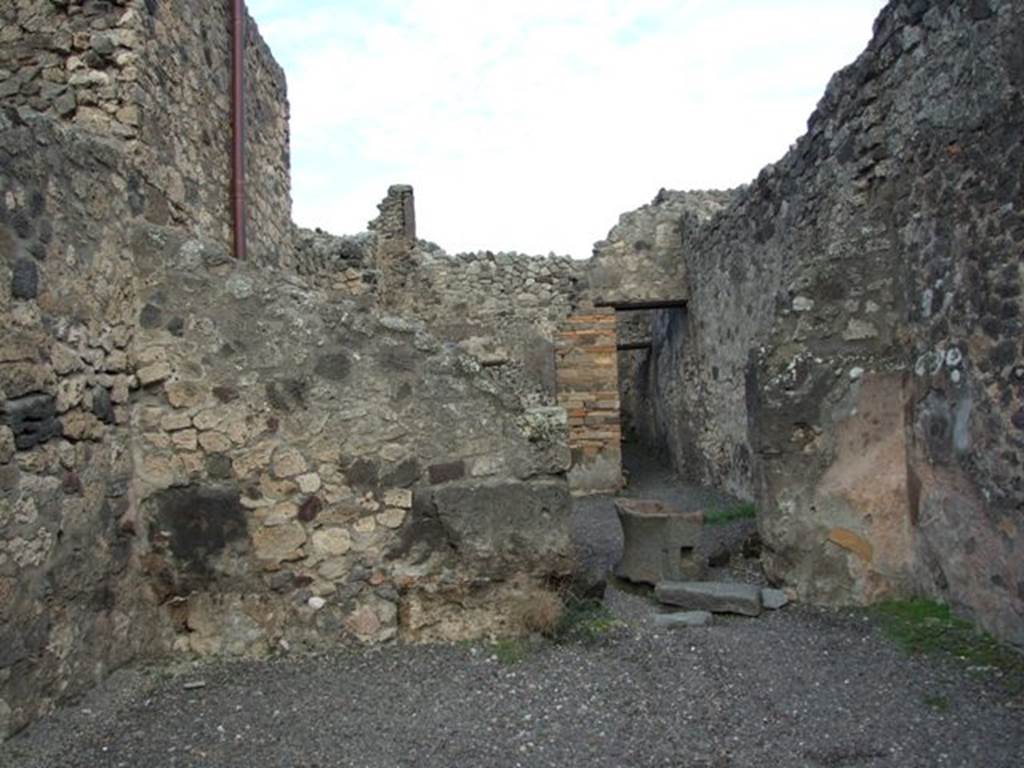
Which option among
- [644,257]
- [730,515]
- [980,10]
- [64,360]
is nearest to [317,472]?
[64,360]

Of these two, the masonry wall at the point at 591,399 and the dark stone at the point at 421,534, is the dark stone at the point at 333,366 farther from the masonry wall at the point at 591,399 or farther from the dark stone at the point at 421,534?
the masonry wall at the point at 591,399

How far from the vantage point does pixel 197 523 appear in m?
4.20

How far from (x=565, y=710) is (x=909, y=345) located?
2879 mm

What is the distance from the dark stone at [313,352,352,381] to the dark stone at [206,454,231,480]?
646mm

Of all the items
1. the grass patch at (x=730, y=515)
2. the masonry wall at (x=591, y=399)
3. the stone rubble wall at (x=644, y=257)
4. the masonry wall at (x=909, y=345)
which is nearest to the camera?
the masonry wall at (x=909, y=345)

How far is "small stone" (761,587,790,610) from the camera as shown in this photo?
4.92 metres

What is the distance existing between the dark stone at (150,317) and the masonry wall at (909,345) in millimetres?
3438

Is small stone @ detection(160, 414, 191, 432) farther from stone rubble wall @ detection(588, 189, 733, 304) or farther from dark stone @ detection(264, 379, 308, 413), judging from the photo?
stone rubble wall @ detection(588, 189, 733, 304)

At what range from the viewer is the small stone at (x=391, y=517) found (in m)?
4.34

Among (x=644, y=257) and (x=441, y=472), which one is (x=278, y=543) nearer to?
(x=441, y=472)

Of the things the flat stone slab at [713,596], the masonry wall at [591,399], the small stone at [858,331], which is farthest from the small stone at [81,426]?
the masonry wall at [591,399]

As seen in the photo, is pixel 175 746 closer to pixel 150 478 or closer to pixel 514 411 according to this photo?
pixel 150 478

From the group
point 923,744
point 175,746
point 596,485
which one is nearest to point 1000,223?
point 923,744

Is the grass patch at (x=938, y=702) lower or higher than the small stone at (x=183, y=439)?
lower
